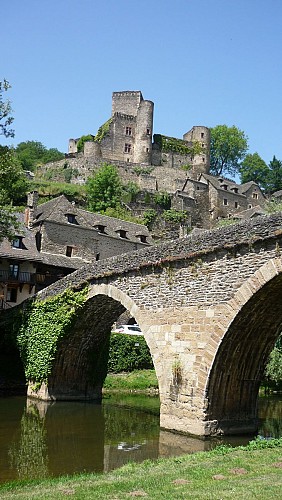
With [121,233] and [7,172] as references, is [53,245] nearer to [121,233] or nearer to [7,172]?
[121,233]

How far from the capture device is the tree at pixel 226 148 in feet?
293

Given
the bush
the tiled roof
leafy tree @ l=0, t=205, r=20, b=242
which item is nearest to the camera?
leafy tree @ l=0, t=205, r=20, b=242

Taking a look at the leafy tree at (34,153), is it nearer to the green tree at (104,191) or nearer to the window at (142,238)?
the green tree at (104,191)

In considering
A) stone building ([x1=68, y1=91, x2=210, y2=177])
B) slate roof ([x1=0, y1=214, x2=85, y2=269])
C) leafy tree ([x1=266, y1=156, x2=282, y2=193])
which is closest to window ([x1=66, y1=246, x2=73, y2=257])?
slate roof ([x1=0, y1=214, x2=85, y2=269])

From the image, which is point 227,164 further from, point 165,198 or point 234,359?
point 234,359

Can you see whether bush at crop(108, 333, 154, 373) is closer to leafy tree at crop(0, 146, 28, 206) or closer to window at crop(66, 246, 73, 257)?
leafy tree at crop(0, 146, 28, 206)

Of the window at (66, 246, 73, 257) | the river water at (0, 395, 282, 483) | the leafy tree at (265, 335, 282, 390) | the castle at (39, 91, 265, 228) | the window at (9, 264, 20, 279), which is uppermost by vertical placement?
the castle at (39, 91, 265, 228)

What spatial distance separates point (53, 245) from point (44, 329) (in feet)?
51.2

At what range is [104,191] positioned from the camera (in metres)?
60.9

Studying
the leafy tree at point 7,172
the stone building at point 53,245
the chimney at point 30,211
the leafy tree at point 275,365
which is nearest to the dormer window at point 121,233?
the stone building at point 53,245

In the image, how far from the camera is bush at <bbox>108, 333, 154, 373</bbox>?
27.8 m

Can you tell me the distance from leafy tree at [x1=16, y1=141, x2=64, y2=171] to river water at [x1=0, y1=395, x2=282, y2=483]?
71.6 meters

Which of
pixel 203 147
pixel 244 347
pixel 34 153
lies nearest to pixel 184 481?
pixel 244 347

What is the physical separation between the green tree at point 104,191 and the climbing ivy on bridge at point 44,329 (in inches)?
1474
